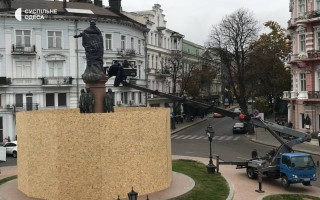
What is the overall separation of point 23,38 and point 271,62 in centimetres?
3603

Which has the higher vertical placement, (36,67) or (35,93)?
(36,67)

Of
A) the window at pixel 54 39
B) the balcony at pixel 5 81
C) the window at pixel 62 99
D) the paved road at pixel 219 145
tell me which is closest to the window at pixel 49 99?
the window at pixel 62 99

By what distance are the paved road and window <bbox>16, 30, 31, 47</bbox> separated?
1938 centimetres

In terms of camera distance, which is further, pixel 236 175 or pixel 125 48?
pixel 125 48

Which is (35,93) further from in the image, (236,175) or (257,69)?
(257,69)

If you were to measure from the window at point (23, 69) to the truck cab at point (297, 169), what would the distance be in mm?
30755

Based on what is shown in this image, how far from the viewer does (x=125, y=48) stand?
47.0 meters

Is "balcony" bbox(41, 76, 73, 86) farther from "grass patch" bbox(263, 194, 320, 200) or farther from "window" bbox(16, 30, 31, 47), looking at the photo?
"grass patch" bbox(263, 194, 320, 200)

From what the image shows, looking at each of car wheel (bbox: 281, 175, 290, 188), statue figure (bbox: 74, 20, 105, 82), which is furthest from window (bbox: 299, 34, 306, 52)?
statue figure (bbox: 74, 20, 105, 82)

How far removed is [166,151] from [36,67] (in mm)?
28168

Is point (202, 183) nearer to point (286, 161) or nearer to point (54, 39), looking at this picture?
point (286, 161)

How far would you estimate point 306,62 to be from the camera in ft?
127

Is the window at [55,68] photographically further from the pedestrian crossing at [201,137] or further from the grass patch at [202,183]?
the grass patch at [202,183]

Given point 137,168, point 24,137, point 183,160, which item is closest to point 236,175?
point 183,160
